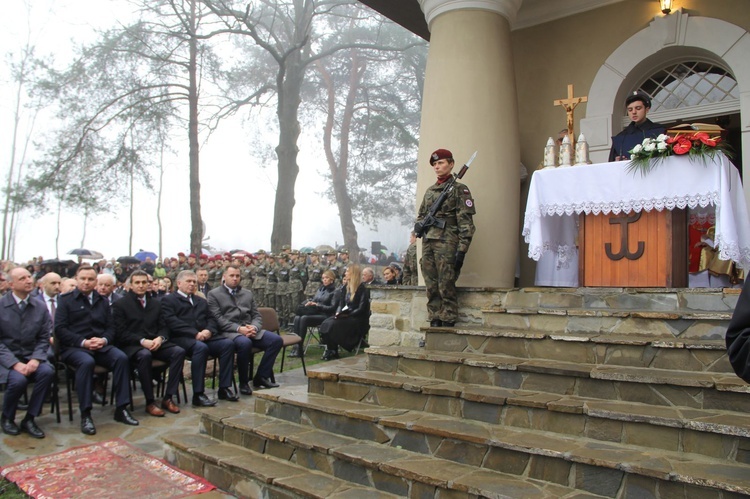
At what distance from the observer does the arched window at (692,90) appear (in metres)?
6.53

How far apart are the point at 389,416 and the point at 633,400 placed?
1644 mm

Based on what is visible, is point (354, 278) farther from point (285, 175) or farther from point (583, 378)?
point (285, 175)

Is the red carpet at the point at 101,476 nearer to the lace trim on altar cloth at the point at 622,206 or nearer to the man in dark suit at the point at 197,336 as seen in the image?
the man in dark suit at the point at 197,336

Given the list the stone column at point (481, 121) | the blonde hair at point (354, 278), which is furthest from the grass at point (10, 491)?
the blonde hair at point (354, 278)

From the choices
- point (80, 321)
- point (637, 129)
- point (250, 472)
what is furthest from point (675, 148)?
point (80, 321)

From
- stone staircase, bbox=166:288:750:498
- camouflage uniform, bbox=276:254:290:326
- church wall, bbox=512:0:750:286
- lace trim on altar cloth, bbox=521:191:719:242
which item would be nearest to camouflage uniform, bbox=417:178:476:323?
stone staircase, bbox=166:288:750:498

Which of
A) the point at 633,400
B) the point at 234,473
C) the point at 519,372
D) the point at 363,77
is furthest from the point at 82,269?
the point at 363,77

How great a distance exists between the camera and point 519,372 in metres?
4.13

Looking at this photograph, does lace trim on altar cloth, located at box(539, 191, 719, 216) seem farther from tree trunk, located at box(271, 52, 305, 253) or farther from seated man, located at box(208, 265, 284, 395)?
tree trunk, located at box(271, 52, 305, 253)

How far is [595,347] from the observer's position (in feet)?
13.6

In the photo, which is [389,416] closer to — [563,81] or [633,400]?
[633,400]

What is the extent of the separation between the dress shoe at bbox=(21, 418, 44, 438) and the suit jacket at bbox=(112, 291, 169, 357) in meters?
1.04

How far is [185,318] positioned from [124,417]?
1246mm

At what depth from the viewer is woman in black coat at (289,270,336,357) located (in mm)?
8984
